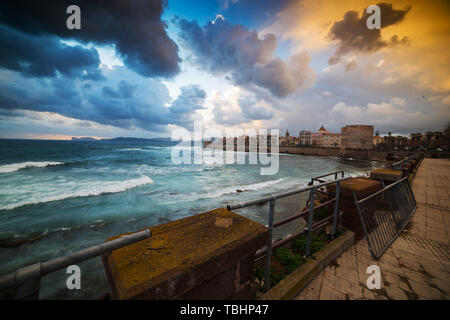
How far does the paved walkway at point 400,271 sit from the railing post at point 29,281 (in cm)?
274

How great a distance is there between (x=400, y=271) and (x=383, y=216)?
182 centimetres

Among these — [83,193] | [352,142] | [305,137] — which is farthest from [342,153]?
[83,193]

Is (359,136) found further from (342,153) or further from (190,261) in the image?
(190,261)

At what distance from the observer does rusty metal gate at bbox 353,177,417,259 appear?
3.30 meters

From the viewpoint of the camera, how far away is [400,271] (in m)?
2.82

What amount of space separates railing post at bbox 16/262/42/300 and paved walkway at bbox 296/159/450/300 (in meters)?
2.74

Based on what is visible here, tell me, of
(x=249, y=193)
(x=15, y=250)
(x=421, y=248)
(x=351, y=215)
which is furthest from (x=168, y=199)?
(x=421, y=248)

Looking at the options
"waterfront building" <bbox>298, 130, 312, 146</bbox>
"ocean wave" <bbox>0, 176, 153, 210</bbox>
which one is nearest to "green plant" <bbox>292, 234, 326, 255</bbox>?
"ocean wave" <bbox>0, 176, 153, 210</bbox>

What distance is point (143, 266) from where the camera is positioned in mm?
1363

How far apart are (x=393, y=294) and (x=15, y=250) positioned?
448 inches

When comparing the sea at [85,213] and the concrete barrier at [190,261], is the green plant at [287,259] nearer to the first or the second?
the concrete barrier at [190,261]

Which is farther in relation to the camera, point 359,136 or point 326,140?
point 326,140

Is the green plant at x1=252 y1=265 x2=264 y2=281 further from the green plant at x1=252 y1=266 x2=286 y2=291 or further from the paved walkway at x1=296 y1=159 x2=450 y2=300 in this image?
the paved walkway at x1=296 y1=159 x2=450 y2=300

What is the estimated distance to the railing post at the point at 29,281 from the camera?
0.94 m
